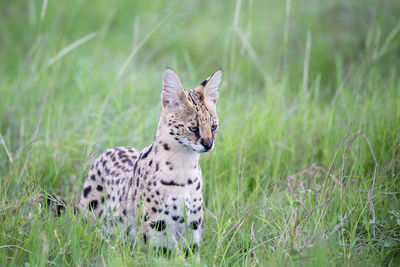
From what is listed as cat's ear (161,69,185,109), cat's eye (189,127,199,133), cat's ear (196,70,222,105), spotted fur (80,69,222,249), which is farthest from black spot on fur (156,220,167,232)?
cat's ear (196,70,222,105)

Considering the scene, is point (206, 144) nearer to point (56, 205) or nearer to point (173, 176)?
point (173, 176)

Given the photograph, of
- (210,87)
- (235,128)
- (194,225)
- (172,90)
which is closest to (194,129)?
(172,90)

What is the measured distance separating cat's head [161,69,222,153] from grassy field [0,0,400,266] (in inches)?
25.3

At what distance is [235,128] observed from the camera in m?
5.55

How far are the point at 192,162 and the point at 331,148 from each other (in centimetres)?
193

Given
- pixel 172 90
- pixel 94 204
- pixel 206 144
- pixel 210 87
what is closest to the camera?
pixel 206 144

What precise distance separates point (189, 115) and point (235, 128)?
1.74 metres

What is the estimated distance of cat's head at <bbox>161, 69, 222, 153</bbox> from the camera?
12.5ft

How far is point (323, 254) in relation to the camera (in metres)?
3.34

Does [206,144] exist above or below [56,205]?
above

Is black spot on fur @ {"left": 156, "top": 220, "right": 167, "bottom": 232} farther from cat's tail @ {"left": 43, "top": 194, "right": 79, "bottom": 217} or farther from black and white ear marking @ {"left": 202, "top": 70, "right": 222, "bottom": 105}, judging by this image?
black and white ear marking @ {"left": 202, "top": 70, "right": 222, "bottom": 105}

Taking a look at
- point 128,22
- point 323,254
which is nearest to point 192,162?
point 323,254

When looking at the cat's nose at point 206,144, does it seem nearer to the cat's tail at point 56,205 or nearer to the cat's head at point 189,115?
the cat's head at point 189,115

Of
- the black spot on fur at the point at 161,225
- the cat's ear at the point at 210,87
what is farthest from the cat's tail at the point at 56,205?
the cat's ear at the point at 210,87
